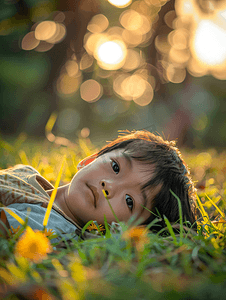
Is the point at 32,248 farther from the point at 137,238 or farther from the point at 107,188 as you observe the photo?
the point at 107,188

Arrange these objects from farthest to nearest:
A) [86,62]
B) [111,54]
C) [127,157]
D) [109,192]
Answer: [111,54] → [86,62] → [127,157] → [109,192]

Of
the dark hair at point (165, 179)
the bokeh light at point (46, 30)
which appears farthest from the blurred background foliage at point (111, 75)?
the dark hair at point (165, 179)

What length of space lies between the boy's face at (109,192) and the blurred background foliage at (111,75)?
678 centimetres

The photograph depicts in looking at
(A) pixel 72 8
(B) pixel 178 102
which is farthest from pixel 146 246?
(B) pixel 178 102

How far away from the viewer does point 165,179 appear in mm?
1795

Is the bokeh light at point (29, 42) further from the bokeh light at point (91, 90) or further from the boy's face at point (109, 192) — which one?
the boy's face at point (109, 192)

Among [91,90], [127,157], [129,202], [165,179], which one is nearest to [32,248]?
[129,202]

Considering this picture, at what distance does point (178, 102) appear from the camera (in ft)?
42.4

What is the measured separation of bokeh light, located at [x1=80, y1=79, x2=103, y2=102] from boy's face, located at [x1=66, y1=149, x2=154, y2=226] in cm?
1217

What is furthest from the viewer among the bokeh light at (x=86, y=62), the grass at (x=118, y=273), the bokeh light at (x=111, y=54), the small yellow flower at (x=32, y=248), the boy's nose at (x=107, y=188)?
the bokeh light at (x=111, y=54)

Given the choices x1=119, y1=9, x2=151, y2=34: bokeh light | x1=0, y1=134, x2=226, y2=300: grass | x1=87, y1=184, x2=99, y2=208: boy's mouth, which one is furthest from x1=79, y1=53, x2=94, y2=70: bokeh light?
x1=0, y1=134, x2=226, y2=300: grass

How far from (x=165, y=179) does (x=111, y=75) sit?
12.6 metres

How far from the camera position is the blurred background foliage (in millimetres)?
9781

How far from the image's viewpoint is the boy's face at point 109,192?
162 centimetres
